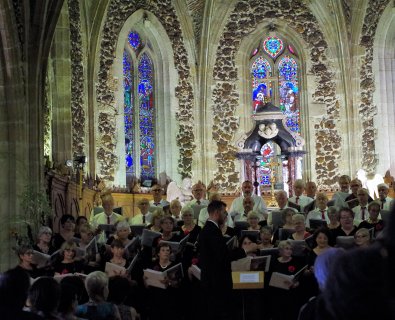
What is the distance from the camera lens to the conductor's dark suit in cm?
720

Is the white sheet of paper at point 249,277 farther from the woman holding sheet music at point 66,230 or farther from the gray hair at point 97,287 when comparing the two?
the gray hair at point 97,287

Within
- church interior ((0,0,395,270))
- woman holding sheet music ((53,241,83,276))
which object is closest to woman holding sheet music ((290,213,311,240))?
woman holding sheet music ((53,241,83,276))

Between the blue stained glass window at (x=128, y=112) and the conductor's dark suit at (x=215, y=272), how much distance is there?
33.4ft

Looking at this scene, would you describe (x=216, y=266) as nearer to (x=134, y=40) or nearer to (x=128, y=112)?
(x=128, y=112)

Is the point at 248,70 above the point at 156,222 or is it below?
above

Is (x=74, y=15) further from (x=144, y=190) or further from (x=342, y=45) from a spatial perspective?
(x=342, y=45)

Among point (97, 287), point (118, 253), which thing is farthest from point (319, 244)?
point (97, 287)

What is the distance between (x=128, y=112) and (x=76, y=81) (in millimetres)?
1951

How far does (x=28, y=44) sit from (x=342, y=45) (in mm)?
7776

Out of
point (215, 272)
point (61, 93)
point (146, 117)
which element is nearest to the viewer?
point (215, 272)

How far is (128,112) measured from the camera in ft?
58.0

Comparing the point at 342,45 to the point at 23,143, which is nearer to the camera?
the point at 23,143

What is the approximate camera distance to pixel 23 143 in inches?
495

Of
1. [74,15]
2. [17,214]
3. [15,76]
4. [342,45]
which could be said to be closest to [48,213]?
[17,214]
